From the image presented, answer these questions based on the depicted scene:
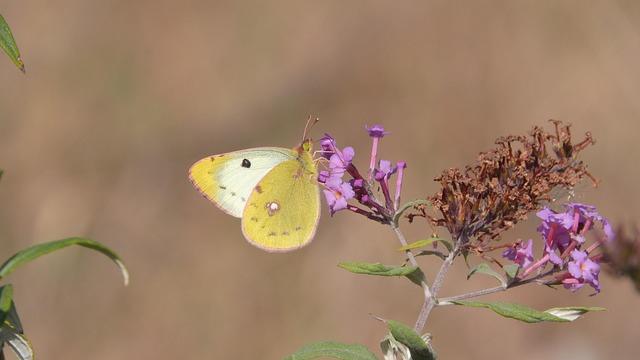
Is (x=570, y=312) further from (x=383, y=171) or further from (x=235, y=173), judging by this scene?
(x=235, y=173)

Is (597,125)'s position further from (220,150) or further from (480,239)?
(480,239)

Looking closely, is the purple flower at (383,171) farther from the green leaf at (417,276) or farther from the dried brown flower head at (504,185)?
the green leaf at (417,276)

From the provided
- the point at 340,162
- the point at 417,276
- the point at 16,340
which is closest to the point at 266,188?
the point at 340,162

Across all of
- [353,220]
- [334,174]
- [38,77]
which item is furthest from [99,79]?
[334,174]

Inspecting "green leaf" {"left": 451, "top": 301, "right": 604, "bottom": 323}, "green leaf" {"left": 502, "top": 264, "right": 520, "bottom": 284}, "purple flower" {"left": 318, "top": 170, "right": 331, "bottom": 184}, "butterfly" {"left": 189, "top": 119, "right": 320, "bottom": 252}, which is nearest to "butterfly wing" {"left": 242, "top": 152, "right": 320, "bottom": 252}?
"butterfly" {"left": 189, "top": 119, "right": 320, "bottom": 252}

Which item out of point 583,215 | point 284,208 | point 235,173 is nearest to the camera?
point 583,215

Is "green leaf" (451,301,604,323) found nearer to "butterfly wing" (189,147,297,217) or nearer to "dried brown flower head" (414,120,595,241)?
"dried brown flower head" (414,120,595,241)
